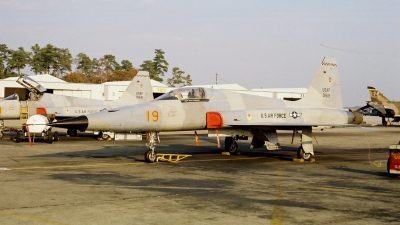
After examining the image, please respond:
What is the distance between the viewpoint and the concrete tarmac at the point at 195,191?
309 inches

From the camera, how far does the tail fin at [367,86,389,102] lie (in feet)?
184

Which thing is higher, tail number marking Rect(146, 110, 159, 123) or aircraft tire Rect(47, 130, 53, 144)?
tail number marking Rect(146, 110, 159, 123)

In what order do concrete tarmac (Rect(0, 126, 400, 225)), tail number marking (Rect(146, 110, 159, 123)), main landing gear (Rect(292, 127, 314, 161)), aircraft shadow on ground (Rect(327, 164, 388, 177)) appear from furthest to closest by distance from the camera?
main landing gear (Rect(292, 127, 314, 161)), tail number marking (Rect(146, 110, 159, 123)), aircraft shadow on ground (Rect(327, 164, 388, 177)), concrete tarmac (Rect(0, 126, 400, 225))

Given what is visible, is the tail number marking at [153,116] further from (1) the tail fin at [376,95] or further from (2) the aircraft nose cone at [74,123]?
(1) the tail fin at [376,95]

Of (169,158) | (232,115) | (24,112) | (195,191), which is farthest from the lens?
Result: (24,112)

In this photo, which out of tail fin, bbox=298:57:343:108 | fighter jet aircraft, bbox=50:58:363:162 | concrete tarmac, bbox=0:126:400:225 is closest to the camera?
concrete tarmac, bbox=0:126:400:225

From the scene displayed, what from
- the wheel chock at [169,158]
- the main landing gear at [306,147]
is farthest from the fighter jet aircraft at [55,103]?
the main landing gear at [306,147]

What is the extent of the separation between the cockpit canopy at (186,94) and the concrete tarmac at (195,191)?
2.29 metres

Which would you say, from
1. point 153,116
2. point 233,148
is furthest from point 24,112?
point 153,116

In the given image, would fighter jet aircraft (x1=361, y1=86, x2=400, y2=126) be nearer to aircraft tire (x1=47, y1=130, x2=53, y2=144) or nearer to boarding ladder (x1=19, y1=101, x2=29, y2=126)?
boarding ladder (x1=19, y1=101, x2=29, y2=126)

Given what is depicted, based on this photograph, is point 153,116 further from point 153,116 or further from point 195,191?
point 195,191

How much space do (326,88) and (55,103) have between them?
59.4 ft

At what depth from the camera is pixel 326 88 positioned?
21.8 metres

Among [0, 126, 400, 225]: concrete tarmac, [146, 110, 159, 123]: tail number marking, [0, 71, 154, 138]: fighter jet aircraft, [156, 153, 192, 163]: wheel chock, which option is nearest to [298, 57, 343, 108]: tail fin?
[0, 126, 400, 225]: concrete tarmac
